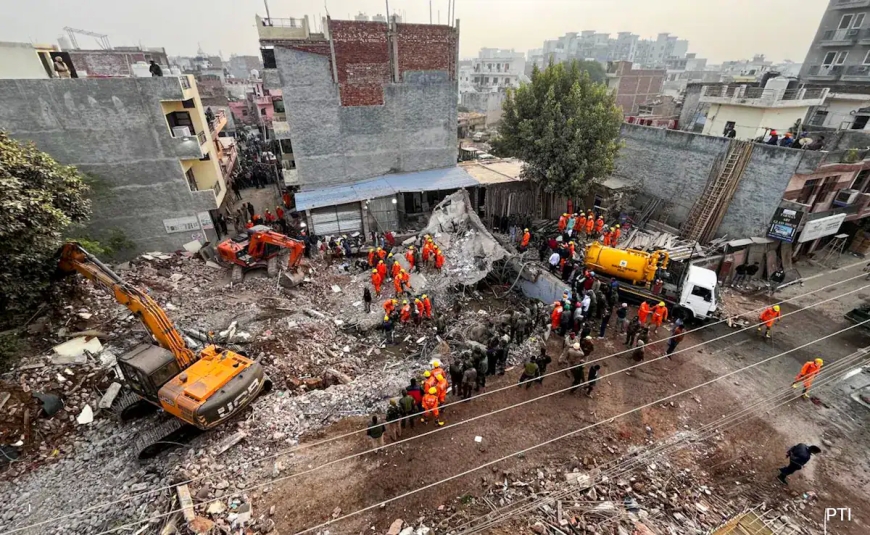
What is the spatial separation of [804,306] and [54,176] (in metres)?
28.4

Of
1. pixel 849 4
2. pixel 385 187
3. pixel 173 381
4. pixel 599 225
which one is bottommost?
pixel 599 225

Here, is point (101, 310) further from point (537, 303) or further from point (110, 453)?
point (537, 303)

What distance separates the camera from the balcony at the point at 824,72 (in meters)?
33.0

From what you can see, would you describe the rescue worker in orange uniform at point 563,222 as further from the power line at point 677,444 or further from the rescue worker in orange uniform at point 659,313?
the power line at point 677,444

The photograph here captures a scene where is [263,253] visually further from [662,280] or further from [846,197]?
[846,197]

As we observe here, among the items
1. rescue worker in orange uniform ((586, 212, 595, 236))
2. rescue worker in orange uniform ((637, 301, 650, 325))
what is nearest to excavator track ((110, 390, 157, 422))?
rescue worker in orange uniform ((637, 301, 650, 325))

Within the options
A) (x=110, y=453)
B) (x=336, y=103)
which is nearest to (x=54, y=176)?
(x=110, y=453)

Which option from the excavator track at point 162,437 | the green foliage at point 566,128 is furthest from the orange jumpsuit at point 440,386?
the green foliage at point 566,128

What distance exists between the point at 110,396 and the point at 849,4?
180 ft

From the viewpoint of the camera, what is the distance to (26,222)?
10516 mm

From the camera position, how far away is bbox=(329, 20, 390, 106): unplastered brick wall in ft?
63.6

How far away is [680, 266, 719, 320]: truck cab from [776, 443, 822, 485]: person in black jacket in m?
6.11

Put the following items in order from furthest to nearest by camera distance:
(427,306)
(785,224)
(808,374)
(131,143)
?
(785,224) < (131,143) < (427,306) < (808,374)

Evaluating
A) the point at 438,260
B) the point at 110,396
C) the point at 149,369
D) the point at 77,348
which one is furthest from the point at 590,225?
the point at 77,348
